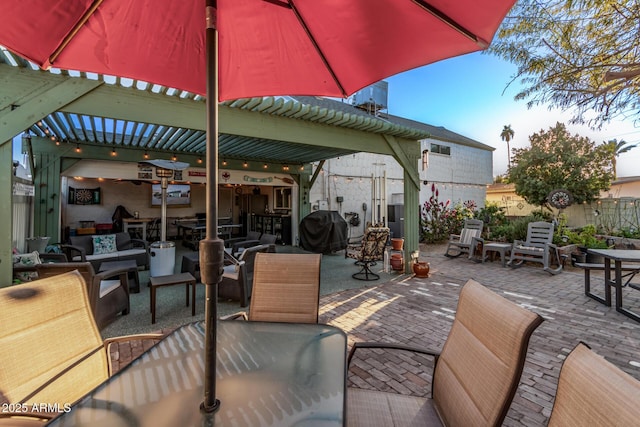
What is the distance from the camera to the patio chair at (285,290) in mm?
2139

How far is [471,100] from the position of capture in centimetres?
685

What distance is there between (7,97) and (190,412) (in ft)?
12.0

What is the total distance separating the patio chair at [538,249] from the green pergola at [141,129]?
9.03 feet

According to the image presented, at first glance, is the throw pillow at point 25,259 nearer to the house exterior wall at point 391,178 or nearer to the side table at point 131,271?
the side table at point 131,271

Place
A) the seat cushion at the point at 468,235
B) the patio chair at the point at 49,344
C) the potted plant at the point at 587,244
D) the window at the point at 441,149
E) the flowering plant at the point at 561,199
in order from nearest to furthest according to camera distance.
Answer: the patio chair at the point at 49,344 < the potted plant at the point at 587,244 < the seat cushion at the point at 468,235 < the flowering plant at the point at 561,199 < the window at the point at 441,149

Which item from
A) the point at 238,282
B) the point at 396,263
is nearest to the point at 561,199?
the point at 396,263

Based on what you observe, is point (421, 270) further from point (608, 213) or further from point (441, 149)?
point (441, 149)

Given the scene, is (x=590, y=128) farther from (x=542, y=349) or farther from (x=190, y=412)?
(x=190, y=412)

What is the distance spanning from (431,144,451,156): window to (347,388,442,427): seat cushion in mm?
13670

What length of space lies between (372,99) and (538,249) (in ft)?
31.1

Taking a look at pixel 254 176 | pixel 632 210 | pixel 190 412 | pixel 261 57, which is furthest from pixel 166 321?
pixel 632 210

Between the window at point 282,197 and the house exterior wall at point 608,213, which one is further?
the window at point 282,197

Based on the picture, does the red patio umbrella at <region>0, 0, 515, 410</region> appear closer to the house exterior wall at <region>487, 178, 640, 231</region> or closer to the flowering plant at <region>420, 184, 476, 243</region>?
the flowering plant at <region>420, 184, 476, 243</region>

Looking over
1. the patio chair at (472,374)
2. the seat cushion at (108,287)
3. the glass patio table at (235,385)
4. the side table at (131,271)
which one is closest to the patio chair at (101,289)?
the seat cushion at (108,287)
